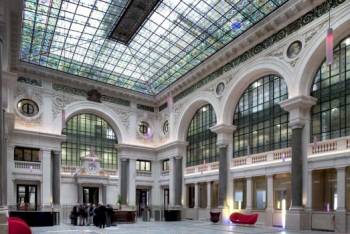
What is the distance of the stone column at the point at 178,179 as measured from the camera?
3503 centimetres

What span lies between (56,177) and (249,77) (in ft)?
60.1

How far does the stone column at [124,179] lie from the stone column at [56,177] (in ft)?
21.9

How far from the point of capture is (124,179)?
37594mm

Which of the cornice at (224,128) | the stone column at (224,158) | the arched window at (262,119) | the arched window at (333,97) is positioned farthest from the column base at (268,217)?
the cornice at (224,128)

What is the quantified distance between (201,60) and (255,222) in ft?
47.5

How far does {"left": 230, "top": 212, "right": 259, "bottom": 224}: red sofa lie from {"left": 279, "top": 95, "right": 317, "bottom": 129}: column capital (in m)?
6.20

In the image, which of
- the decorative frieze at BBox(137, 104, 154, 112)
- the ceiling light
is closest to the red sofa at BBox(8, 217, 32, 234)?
the ceiling light

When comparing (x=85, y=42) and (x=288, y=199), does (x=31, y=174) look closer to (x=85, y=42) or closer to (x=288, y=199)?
(x=85, y=42)

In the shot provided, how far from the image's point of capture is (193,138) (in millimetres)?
35531

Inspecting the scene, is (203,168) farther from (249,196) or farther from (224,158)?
(249,196)

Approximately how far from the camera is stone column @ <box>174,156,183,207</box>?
3503 centimetres

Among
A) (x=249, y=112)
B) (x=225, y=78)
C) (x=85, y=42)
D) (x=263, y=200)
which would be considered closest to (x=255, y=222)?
(x=263, y=200)

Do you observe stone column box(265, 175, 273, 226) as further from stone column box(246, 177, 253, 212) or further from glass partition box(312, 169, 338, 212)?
glass partition box(312, 169, 338, 212)

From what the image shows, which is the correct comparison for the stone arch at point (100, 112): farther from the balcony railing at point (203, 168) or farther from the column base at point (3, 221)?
the column base at point (3, 221)
